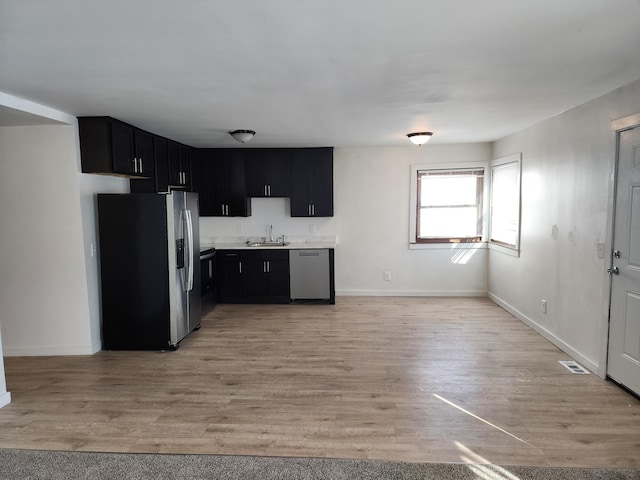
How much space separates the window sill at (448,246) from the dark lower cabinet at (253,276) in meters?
2.06

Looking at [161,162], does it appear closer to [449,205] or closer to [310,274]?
[310,274]

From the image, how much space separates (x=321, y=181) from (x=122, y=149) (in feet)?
9.24

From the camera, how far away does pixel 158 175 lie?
15.3 ft

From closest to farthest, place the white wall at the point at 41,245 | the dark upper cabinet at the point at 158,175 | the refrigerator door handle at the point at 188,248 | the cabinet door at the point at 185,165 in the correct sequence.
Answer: the white wall at the point at 41,245, the refrigerator door handle at the point at 188,248, the dark upper cabinet at the point at 158,175, the cabinet door at the point at 185,165

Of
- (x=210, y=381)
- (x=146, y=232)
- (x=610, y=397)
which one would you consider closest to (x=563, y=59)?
(x=610, y=397)

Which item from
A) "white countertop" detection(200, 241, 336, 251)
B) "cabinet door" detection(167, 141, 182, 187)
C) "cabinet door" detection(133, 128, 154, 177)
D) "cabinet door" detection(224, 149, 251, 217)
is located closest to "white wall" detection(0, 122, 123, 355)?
"cabinet door" detection(133, 128, 154, 177)

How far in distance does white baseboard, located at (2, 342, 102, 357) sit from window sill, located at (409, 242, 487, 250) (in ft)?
14.8

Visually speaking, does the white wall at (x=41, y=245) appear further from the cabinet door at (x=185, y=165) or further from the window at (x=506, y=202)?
the window at (x=506, y=202)

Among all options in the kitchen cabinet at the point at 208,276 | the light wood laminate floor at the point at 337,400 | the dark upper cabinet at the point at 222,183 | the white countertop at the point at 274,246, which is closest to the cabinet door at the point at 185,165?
the dark upper cabinet at the point at 222,183

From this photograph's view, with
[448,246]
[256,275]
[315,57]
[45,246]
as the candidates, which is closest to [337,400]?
[315,57]

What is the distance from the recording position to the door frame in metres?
3.00

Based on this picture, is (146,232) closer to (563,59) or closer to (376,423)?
(376,423)

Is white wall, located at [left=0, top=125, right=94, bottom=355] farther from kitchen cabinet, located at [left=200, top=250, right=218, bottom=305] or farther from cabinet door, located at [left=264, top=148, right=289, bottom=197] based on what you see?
cabinet door, located at [left=264, top=148, right=289, bottom=197]

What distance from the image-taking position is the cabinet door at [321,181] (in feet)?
18.9
